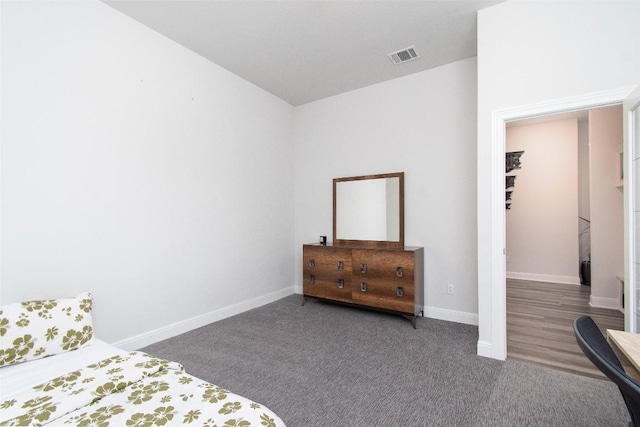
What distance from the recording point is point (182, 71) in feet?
9.75

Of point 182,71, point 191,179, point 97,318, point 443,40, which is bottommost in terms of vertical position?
point 97,318

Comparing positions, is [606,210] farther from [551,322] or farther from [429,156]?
[429,156]

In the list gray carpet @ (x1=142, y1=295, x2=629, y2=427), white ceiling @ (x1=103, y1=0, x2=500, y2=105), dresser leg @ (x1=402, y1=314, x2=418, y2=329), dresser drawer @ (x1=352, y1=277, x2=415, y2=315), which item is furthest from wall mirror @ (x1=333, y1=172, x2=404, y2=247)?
white ceiling @ (x1=103, y1=0, x2=500, y2=105)

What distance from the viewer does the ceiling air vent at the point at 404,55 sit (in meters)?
3.02

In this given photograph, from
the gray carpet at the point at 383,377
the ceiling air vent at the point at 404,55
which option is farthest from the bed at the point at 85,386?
the ceiling air vent at the point at 404,55

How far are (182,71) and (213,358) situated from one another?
2735 mm

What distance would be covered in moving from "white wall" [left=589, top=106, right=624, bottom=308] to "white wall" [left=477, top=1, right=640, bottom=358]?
2100 mm

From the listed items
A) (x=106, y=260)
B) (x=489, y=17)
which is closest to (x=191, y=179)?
(x=106, y=260)

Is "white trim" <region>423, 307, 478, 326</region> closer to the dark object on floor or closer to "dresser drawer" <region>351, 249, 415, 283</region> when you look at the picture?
"dresser drawer" <region>351, 249, 415, 283</region>

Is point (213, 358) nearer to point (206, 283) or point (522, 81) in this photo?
point (206, 283)

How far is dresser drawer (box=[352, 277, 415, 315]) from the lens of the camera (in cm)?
309

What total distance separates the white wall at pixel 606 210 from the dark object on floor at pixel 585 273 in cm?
134

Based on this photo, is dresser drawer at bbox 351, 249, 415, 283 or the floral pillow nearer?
the floral pillow

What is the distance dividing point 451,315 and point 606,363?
9.10ft
